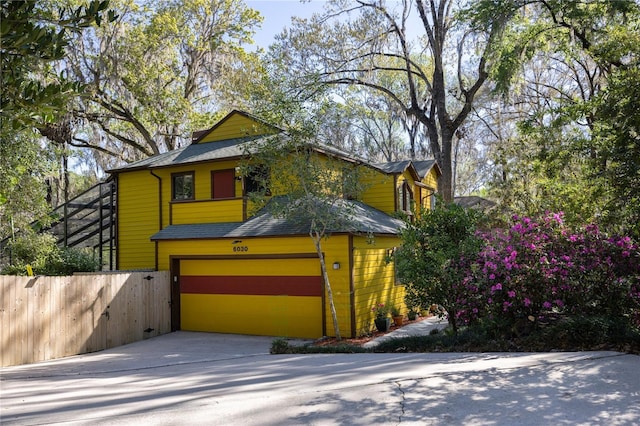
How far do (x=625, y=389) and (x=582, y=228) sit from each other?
439cm

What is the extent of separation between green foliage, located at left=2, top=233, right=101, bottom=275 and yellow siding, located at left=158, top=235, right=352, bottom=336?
5.08 metres

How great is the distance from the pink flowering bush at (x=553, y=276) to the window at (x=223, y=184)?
8.79 meters

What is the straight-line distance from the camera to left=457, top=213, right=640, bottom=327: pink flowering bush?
785cm

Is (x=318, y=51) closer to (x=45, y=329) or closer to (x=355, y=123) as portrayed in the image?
(x=355, y=123)

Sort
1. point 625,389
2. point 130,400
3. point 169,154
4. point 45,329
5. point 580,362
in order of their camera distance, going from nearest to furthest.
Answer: point 625,389 < point 130,400 < point 580,362 < point 45,329 < point 169,154

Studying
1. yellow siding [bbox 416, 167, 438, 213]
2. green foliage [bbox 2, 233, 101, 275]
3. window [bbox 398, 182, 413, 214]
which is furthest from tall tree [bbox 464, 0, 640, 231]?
green foliage [bbox 2, 233, 101, 275]

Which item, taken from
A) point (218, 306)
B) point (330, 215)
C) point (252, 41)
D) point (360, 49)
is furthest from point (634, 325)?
point (252, 41)

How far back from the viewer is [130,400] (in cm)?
540

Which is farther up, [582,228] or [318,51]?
[318,51]

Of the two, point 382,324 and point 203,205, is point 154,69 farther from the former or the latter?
point 382,324

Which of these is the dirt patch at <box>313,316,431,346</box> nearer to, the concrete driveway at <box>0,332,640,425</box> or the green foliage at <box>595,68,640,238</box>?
the concrete driveway at <box>0,332,640,425</box>

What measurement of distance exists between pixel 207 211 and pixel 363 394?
11.2 meters

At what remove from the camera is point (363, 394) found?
4965 millimetres

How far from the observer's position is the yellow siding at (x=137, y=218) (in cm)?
1756
